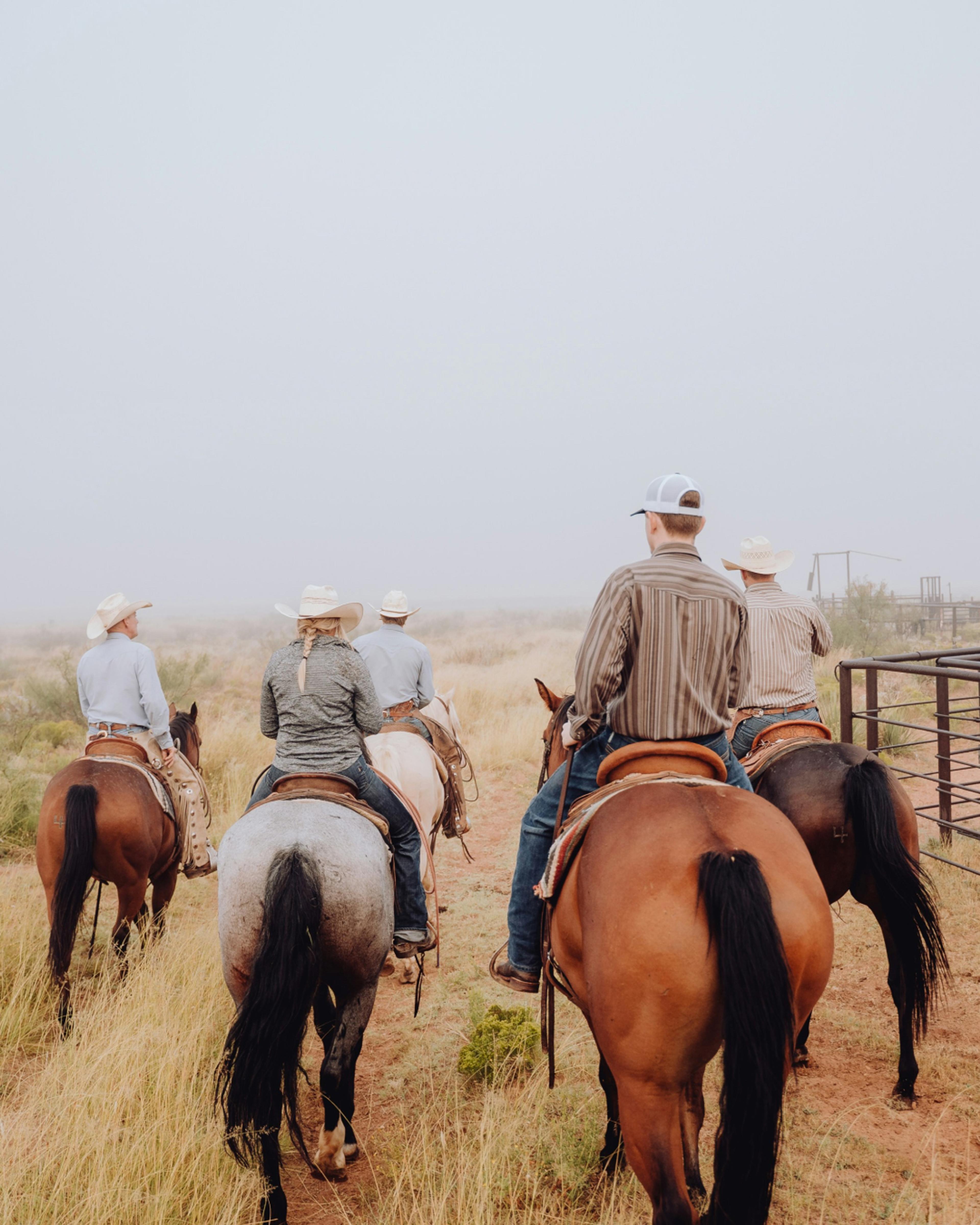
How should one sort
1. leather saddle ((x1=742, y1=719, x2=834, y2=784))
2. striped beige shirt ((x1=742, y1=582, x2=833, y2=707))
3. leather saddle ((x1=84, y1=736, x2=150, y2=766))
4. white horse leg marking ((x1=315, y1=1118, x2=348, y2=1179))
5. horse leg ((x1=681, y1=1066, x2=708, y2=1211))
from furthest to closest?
leather saddle ((x1=84, y1=736, x2=150, y2=766)) → striped beige shirt ((x1=742, y1=582, x2=833, y2=707)) → leather saddle ((x1=742, y1=719, x2=834, y2=784)) → white horse leg marking ((x1=315, y1=1118, x2=348, y2=1179)) → horse leg ((x1=681, y1=1066, x2=708, y2=1211))

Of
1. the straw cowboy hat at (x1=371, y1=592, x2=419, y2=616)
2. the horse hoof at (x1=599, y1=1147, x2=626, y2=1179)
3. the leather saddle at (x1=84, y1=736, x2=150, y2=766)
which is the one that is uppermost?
the straw cowboy hat at (x1=371, y1=592, x2=419, y2=616)

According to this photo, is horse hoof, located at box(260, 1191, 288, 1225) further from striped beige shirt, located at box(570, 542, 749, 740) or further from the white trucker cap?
the white trucker cap

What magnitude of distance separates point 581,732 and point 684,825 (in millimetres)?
876

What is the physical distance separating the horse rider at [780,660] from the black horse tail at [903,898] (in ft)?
3.19

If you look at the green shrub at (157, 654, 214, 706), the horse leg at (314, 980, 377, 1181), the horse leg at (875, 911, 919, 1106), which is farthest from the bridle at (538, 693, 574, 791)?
the green shrub at (157, 654, 214, 706)

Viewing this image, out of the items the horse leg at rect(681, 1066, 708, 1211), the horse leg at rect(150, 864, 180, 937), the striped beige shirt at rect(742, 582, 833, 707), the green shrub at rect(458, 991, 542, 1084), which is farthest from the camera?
the horse leg at rect(150, 864, 180, 937)

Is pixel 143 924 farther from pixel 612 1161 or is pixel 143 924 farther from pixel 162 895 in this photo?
pixel 612 1161

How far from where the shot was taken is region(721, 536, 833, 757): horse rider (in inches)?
203

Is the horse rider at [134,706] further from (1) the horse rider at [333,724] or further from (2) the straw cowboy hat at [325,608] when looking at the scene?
(1) the horse rider at [333,724]

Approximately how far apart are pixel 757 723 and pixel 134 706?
14.5 ft

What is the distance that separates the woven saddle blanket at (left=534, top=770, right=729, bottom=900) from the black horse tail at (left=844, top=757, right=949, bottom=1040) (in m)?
1.61

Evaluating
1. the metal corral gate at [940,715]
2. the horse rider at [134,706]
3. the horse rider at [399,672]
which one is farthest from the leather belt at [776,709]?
the horse rider at [134,706]

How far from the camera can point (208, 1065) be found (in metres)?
4.19

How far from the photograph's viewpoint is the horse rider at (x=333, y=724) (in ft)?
13.7
